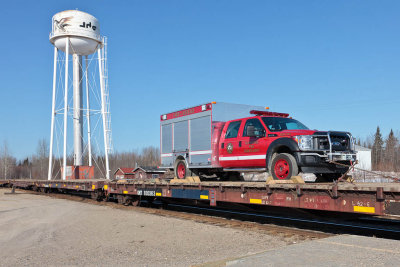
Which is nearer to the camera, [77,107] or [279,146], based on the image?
[279,146]

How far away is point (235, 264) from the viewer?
19.6 ft

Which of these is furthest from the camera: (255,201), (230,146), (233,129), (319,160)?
(233,129)

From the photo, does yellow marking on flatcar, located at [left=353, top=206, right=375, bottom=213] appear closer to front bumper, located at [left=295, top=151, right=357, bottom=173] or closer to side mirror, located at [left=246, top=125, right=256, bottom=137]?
front bumper, located at [left=295, top=151, right=357, bottom=173]

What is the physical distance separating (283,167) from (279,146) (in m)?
0.63

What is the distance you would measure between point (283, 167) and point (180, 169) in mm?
5288

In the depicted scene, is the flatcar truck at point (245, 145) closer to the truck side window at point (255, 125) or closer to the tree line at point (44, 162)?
the truck side window at point (255, 125)

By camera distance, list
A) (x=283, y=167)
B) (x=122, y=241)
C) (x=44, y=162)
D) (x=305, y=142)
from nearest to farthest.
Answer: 1. (x=122, y=241)
2. (x=305, y=142)
3. (x=283, y=167)
4. (x=44, y=162)

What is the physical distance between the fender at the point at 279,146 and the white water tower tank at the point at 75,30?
84.9 feet

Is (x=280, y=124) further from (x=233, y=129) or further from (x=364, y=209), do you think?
(x=364, y=209)

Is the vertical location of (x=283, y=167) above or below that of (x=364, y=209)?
above

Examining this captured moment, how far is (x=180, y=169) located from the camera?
14.5 m

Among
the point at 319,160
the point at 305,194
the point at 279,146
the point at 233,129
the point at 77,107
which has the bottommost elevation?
the point at 305,194

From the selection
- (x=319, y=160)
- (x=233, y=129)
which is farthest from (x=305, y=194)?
(x=233, y=129)

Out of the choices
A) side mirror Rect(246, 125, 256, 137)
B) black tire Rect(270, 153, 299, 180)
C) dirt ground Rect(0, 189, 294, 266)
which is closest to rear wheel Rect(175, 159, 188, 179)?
dirt ground Rect(0, 189, 294, 266)
